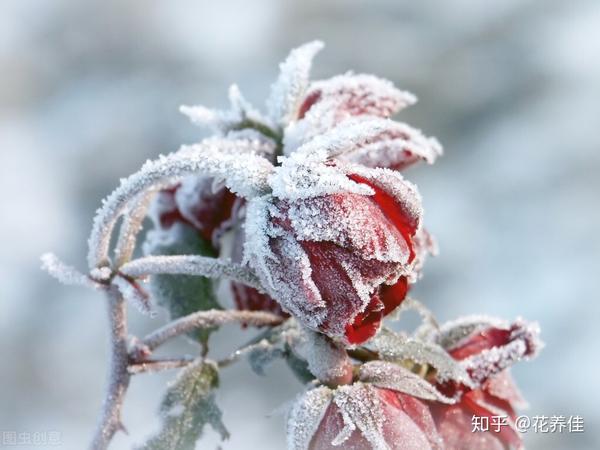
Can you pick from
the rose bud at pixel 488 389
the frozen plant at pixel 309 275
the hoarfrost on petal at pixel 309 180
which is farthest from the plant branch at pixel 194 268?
the rose bud at pixel 488 389

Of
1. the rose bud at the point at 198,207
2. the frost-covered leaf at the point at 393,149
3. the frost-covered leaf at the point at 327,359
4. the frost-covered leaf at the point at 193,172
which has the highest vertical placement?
the rose bud at the point at 198,207

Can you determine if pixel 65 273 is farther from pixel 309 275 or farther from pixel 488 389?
pixel 488 389

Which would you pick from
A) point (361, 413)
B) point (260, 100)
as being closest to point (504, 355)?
point (361, 413)

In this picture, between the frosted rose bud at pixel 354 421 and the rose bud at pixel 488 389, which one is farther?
the rose bud at pixel 488 389

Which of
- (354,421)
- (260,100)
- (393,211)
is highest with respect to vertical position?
(260,100)

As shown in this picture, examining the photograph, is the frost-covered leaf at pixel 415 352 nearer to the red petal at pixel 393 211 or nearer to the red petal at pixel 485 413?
the red petal at pixel 485 413
